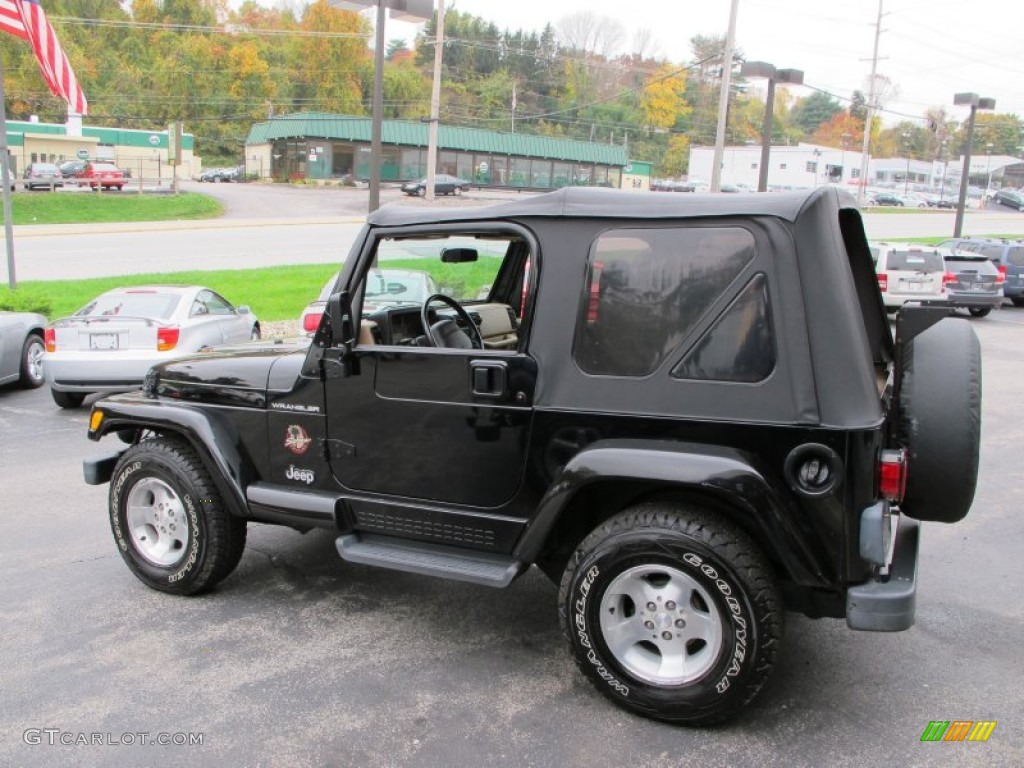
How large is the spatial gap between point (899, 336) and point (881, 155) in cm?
13352

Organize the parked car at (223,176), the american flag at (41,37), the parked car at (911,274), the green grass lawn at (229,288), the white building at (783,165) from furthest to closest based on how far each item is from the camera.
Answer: the white building at (783,165)
the parked car at (223,176)
the parked car at (911,274)
the green grass lawn at (229,288)
the american flag at (41,37)

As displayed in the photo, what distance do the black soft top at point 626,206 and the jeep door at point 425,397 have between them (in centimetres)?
8

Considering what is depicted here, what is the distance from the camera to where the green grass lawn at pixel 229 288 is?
14.3 metres

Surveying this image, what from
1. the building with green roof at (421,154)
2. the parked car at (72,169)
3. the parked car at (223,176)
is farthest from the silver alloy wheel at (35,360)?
the parked car at (223,176)

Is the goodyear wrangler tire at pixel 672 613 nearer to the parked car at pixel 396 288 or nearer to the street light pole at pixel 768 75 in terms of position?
the parked car at pixel 396 288

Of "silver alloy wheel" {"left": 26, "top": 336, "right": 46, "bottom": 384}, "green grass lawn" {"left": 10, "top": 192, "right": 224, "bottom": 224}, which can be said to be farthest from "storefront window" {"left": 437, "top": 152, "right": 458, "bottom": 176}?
"silver alloy wheel" {"left": 26, "top": 336, "right": 46, "bottom": 384}

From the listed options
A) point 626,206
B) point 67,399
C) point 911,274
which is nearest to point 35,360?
point 67,399

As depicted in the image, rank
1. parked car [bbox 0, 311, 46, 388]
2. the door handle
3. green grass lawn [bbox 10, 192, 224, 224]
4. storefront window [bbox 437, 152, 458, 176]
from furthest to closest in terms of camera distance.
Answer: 1. storefront window [bbox 437, 152, 458, 176]
2. green grass lawn [bbox 10, 192, 224, 224]
3. parked car [bbox 0, 311, 46, 388]
4. the door handle

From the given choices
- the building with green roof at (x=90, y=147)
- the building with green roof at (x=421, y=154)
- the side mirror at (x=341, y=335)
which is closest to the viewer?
the side mirror at (x=341, y=335)

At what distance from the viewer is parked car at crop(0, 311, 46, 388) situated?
970 cm

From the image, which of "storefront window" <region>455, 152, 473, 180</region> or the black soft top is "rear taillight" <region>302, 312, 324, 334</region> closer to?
the black soft top

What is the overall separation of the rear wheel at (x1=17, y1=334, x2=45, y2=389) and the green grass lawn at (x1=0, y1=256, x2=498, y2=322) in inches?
104

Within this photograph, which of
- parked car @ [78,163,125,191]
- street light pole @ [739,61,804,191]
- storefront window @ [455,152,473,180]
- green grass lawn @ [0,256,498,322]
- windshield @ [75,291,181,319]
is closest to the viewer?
windshield @ [75,291,181,319]

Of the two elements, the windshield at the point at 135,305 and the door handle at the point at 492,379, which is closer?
the door handle at the point at 492,379
